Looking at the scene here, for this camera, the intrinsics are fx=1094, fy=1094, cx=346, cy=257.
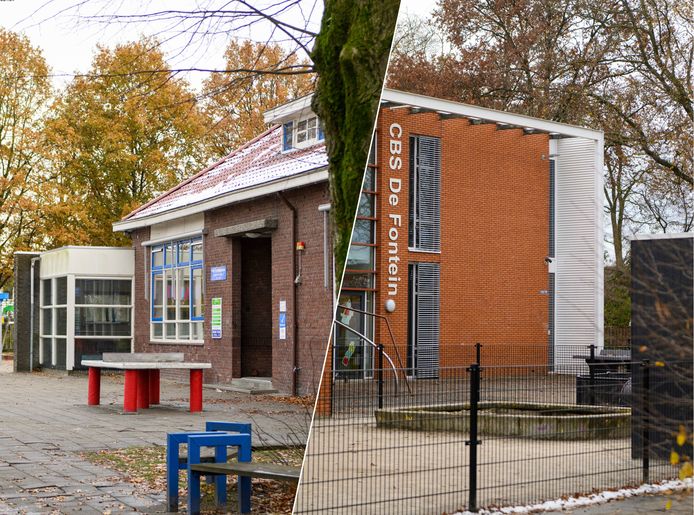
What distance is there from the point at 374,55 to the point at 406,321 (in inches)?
66.8

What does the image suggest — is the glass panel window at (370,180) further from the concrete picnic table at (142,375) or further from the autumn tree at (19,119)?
the concrete picnic table at (142,375)

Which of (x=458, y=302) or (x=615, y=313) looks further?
(x=458, y=302)

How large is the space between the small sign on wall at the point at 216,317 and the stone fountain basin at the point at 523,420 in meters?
13.5

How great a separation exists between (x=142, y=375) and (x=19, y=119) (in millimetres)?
4234

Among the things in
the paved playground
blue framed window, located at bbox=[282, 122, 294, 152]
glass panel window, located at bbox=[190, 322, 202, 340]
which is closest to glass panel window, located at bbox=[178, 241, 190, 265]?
glass panel window, located at bbox=[190, 322, 202, 340]

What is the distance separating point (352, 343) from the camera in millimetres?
4504

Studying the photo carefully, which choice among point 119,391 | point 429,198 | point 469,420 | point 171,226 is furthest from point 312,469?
point 171,226

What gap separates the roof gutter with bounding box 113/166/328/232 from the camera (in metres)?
15.6

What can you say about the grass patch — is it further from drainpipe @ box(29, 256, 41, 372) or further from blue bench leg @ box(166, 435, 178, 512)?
drainpipe @ box(29, 256, 41, 372)

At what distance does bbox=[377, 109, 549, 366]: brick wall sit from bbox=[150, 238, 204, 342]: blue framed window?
1564cm

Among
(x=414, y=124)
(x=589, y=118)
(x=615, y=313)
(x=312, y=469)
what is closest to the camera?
(x=615, y=313)

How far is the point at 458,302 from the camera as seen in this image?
439 centimetres

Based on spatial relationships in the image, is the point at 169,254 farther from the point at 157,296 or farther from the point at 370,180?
the point at 370,180

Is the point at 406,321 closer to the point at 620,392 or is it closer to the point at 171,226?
the point at 620,392
